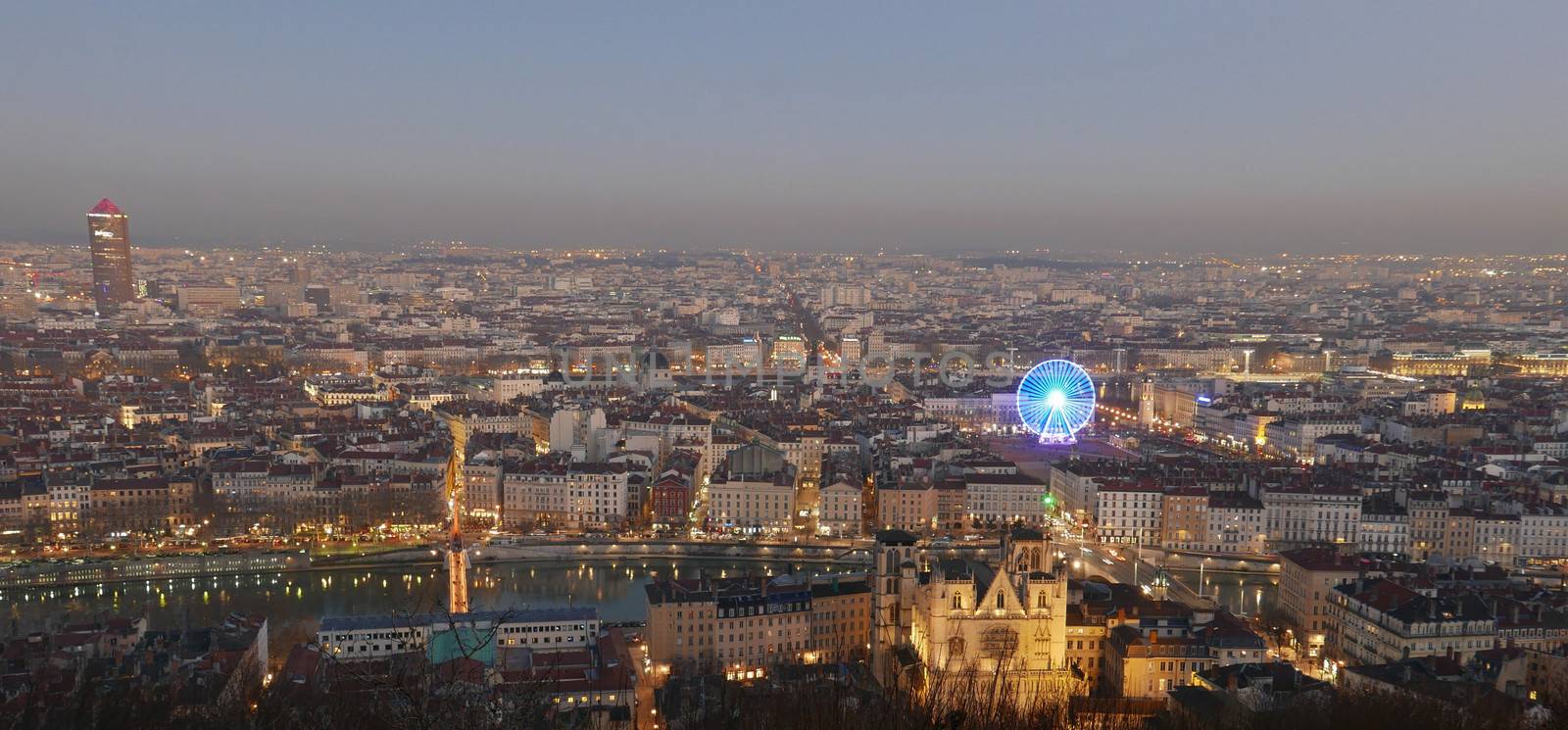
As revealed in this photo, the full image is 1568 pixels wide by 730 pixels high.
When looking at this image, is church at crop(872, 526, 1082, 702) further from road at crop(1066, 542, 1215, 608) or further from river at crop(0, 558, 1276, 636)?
road at crop(1066, 542, 1215, 608)

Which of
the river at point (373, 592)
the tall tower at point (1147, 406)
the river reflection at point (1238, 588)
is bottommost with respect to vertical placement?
the river reflection at point (1238, 588)

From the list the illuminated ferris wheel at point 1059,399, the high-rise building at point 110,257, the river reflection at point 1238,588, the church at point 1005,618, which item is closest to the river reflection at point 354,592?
the church at point 1005,618

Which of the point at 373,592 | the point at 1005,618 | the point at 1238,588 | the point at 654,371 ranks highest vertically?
the point at 1005,618

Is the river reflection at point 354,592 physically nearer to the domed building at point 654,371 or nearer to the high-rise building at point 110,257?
the domed building at point 654,371

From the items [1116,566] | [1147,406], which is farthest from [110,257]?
[1116,566]

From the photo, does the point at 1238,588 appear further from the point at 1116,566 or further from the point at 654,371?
the point at 654,371

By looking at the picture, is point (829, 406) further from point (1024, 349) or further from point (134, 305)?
point (134, 305)

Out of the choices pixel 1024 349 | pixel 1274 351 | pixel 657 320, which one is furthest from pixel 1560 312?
pixel 657 320
